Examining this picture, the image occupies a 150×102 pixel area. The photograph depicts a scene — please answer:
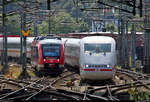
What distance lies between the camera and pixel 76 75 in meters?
29.4

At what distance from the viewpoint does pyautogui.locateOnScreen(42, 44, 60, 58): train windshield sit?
27750mm

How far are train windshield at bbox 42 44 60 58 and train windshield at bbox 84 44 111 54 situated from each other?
5448 millimetres

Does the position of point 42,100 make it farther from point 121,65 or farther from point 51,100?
point 121,65

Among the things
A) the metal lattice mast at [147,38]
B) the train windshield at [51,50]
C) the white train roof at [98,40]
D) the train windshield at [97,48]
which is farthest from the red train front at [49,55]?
the metal lattice mast at [147,38]

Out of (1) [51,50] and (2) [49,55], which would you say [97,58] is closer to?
(2) [49,55]

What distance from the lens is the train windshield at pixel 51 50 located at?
91.0 ft

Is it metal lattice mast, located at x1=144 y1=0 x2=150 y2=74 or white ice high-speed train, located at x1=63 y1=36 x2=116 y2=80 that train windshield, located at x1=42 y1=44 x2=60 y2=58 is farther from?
metal lattice mast, located at x1=144 y1=0 x2=150 y2=74

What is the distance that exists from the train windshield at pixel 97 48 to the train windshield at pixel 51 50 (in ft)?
17.9

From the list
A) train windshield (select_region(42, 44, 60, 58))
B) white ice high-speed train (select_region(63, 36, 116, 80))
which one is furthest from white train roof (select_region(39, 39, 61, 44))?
white ice high-speed train (select_region(63, 36, 116, 80))

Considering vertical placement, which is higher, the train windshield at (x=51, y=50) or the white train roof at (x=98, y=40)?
the white train roof at (x=98, y=40)

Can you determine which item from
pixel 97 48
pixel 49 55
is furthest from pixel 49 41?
pixel 97 48

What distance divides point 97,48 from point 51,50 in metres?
6.13

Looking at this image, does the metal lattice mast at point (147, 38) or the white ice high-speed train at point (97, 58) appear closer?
the white ice high-speed train at point (97, 58)

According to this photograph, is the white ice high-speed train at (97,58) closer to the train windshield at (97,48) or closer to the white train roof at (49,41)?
the train windshield at (97,48)
